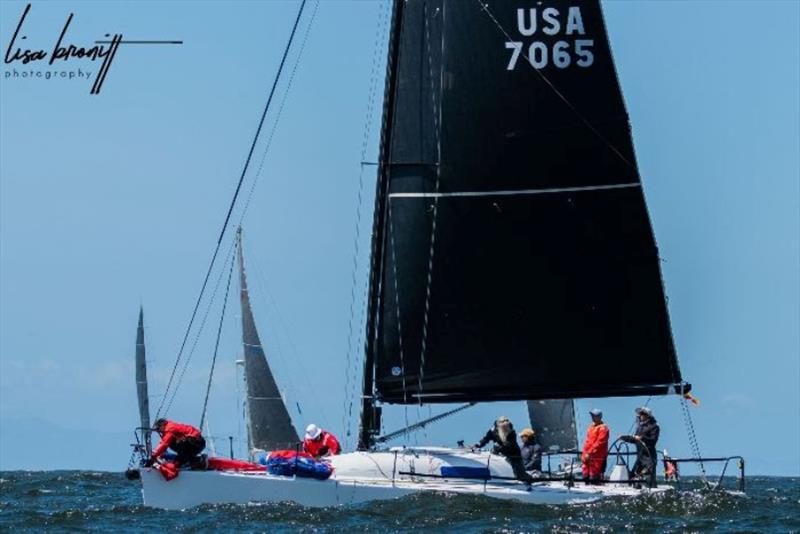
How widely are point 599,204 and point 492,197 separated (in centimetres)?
173

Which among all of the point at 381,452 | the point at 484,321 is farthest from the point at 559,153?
the point at 381,452

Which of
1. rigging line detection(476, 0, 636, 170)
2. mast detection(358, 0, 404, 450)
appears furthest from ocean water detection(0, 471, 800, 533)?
rigging line detection(476, 0, 636, 170)

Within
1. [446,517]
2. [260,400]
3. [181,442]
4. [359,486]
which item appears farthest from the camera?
[260,400]

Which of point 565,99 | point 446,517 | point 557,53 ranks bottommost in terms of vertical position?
point 446,517

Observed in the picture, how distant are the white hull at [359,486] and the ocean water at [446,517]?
0.22m

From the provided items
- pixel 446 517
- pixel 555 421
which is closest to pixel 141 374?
pixel 555 421

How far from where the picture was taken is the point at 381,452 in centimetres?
2941

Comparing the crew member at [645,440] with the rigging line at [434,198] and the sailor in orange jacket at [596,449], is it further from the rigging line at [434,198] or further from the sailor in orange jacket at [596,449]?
the rigging line at [434,198]

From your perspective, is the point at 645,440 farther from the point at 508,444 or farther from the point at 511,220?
the point at 511,220

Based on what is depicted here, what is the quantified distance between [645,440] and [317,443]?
206 inches

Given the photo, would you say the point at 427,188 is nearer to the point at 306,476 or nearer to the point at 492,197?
the point at 492,197

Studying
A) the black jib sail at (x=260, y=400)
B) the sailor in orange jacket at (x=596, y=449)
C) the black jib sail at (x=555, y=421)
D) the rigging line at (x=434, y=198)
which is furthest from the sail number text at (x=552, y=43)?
the black jib sail at (x=260, y=400)

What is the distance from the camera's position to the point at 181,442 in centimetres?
2864

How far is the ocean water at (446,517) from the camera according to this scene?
85.9ft
